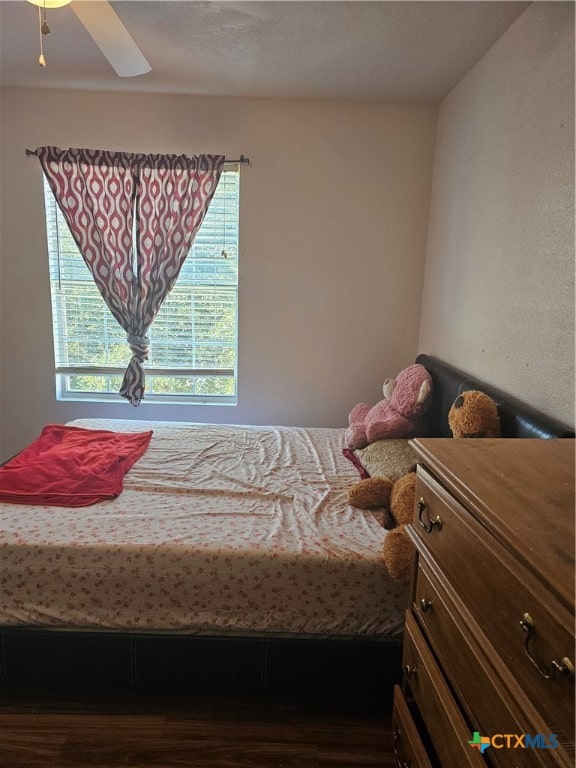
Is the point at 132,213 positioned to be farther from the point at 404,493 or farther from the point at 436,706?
the point at 436,706

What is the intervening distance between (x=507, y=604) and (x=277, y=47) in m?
2.54

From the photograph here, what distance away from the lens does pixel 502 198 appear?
2.13 meters

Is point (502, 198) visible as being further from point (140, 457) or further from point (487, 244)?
point (140, 457)

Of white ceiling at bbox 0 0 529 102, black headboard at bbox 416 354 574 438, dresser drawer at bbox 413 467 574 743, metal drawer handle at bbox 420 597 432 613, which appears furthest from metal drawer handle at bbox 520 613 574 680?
white ceiling at bbox 0 0 529 102

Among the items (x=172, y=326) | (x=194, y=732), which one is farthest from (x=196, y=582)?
(x=172, y=326)

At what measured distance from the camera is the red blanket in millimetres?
1959

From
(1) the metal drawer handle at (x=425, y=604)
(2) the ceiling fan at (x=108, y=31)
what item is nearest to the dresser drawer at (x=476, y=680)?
(1) the metal drawer handle at (x=425, y=604)

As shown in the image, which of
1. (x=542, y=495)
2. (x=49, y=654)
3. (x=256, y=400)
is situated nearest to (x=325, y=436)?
(x=256, y=400)

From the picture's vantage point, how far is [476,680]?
0.91 m

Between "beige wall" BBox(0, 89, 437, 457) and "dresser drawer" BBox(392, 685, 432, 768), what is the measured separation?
225 centimetres

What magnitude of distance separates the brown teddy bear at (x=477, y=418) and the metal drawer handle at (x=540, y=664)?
3.30 feet

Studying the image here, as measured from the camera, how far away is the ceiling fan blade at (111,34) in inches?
65.2

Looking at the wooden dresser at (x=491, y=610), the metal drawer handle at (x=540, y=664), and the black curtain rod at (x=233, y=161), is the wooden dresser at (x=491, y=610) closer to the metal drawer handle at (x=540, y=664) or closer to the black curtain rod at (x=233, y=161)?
the metal drawer handle at (x=540, y=664)

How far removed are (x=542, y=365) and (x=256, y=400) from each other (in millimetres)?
2056
